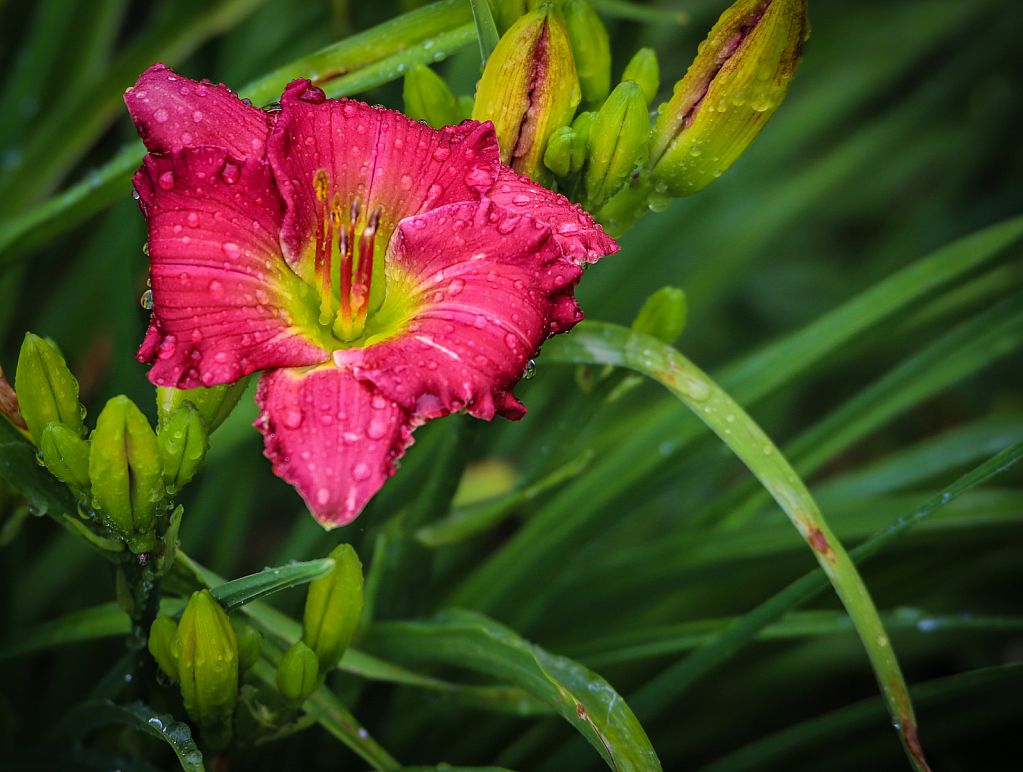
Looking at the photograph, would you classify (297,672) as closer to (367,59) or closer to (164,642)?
(164,642)

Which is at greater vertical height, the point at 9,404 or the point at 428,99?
the point at 428,99

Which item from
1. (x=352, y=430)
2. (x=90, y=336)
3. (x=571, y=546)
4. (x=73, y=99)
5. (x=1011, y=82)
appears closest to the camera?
(x=352, y=430)

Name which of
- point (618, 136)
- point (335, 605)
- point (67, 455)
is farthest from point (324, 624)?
point (618, 136)

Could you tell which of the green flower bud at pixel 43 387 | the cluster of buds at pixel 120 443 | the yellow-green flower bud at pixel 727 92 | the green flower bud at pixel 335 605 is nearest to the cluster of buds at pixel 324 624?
the green flower bud at pixel 335 605

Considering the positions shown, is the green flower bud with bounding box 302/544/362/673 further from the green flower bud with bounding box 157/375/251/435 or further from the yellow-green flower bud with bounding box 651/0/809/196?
the yellow-green flower bud with bounding box 651/0/809/196

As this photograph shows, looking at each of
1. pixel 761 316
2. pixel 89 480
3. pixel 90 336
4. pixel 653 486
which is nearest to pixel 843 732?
pixel 653 486

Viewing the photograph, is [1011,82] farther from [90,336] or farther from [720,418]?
[90,336]

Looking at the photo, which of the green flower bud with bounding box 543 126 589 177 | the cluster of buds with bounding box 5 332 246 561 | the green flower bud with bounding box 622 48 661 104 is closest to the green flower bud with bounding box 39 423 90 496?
the cluster of buds with bounding box 5 332 246 561
